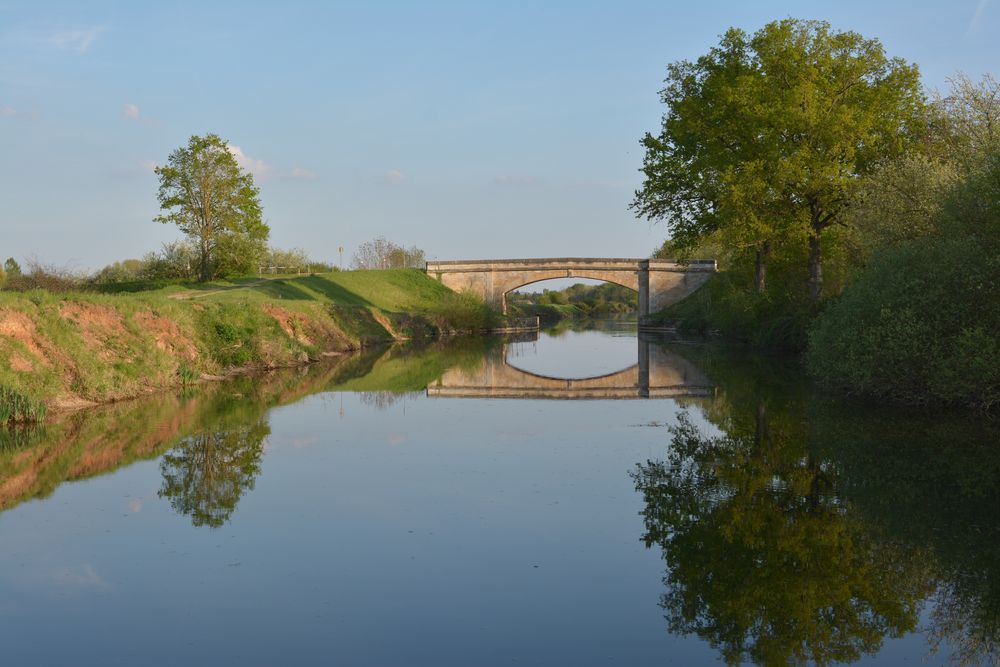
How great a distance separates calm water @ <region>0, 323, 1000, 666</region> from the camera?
236 inches

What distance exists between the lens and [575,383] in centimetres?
2536

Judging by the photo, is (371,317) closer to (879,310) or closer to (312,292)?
(312,292)

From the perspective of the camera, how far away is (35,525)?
8.93 meters

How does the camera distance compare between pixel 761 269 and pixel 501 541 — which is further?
pixel 761 269

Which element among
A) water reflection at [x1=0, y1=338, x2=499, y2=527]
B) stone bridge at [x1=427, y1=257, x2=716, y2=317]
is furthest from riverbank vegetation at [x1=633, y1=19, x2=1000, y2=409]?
stone bridge at [x1=427, y1=257, x2=716, y2=317]

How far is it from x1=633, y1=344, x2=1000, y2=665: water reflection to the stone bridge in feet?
173

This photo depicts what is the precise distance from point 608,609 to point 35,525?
6095 millimetres

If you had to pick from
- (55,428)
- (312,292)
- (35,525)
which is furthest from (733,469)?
(312,292)

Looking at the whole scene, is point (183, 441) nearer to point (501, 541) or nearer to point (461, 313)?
point (501, 541)

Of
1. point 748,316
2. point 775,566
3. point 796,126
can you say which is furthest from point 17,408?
point 748,316

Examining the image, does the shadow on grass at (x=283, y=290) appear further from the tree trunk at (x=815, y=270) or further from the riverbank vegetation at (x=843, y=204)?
the tree trunk at (x=815, y=270)

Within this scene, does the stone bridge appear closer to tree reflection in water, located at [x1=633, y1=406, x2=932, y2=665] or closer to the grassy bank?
the grassy bank

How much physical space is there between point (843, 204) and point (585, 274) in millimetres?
39107

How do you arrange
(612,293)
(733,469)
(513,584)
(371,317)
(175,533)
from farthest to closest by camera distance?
1. (612,293)
2. (371,317)
3. (733,469)
4. (175,533)
5. (513,584)
